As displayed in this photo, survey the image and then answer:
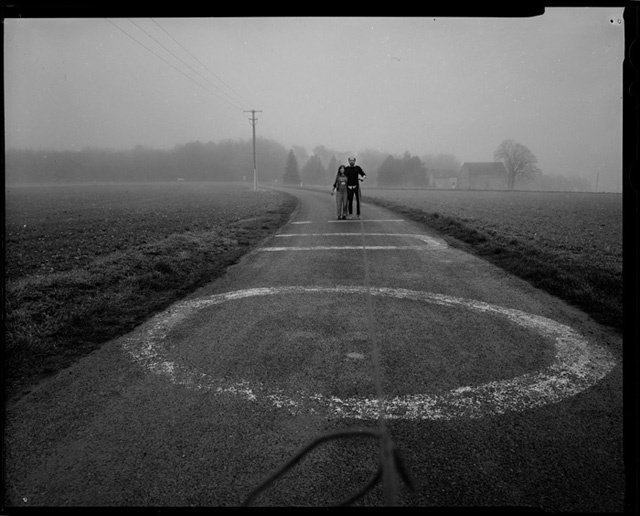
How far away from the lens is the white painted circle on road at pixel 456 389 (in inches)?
102

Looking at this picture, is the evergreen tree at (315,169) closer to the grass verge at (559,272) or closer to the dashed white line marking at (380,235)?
the dashed white line marking at (380,235)

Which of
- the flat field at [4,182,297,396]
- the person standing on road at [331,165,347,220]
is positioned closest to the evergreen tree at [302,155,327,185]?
the person standing on road at [331,165,347,220]

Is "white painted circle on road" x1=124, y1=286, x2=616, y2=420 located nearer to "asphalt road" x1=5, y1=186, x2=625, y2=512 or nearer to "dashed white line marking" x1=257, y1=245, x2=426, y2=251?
"asphalt road" x1=5, y1=186, x2=625, y2=512

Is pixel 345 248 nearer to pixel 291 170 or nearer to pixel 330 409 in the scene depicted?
pixel 330 409

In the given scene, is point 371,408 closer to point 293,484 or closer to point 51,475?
point 293,484

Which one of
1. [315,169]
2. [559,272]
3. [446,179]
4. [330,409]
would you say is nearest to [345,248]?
[559,272]

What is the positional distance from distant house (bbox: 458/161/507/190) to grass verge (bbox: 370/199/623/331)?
4654cm

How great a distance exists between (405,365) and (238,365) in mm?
1345

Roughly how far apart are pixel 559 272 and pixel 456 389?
474cm

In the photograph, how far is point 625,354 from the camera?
1.27 m

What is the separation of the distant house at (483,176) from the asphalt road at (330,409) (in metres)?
53.0

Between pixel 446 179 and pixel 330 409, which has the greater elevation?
pixel 446 179

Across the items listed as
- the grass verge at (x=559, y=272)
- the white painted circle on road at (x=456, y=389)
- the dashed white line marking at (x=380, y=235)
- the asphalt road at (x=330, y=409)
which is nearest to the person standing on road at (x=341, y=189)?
the dashed white line marking at (x=380, y=235)

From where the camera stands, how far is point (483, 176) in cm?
5472
